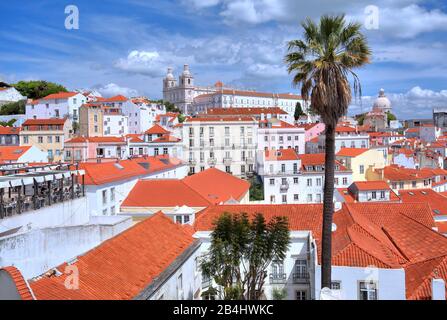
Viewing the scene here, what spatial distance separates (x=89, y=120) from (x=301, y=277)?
63.4 meters

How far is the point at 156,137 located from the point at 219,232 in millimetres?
48979

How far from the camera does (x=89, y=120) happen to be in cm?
7400

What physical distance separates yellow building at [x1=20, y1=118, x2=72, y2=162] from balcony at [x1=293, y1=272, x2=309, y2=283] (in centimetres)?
5247

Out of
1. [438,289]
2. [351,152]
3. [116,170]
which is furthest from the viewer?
[351,152]

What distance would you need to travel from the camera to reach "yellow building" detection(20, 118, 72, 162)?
6259 cm

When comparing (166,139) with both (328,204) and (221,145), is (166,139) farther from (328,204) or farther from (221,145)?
(328,204)

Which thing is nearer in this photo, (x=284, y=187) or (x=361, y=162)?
(x=284, y=187)

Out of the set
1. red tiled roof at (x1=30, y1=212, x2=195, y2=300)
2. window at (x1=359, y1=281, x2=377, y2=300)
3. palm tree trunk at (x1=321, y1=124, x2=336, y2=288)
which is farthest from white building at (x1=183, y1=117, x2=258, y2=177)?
palm tree trunk at (x1=321, y1=124, x2=336, y2=288)

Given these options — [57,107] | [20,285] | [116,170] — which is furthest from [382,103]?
[20,285]

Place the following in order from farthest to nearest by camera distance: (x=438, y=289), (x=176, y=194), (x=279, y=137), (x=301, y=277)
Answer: (x=279, y=137) < (x=176, y=194) < (x=301, y=277) < (x=438, y=289)

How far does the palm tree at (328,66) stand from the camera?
10945mm

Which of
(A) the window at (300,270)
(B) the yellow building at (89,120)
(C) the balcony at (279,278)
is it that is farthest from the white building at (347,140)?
(C) the balcony at (279,278)

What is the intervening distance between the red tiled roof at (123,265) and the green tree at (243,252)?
97cm

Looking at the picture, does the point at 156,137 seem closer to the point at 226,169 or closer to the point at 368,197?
the point at 226,169
